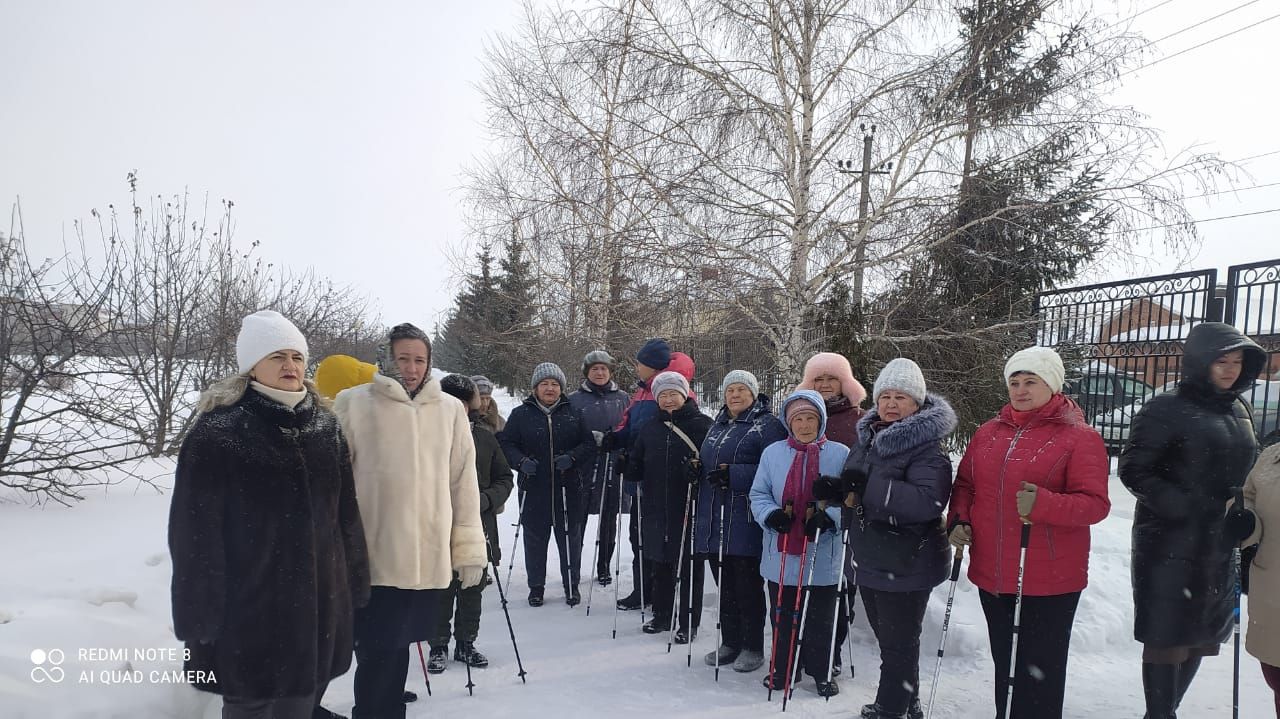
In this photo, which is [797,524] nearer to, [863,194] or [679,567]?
[679,567]

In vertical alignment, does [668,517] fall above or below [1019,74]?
below

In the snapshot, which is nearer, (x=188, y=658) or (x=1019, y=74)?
(x=188, y=658)

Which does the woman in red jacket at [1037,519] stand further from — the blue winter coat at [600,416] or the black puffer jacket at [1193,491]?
the blue winter coat at [600,416]

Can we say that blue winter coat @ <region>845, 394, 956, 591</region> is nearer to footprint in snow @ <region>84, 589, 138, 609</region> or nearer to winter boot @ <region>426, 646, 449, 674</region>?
winter boot @ <region>426, 646, 449, 674</region>

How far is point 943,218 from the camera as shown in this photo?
22.7 ft

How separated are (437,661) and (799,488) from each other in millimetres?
2390

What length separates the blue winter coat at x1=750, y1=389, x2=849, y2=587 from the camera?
12.9ft

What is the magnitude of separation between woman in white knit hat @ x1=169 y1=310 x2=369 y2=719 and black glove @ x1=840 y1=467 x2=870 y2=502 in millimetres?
2369

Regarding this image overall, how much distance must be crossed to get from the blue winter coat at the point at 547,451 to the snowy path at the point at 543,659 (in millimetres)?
794

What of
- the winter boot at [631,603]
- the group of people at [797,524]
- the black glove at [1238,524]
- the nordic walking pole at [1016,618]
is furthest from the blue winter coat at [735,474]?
the black glove at [1238,524]

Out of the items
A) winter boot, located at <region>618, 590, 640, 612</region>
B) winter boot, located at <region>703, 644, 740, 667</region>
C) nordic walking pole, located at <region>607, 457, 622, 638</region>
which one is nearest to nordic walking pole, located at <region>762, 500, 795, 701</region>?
winter boot, located at <region>703, 644, 740, 667</region>

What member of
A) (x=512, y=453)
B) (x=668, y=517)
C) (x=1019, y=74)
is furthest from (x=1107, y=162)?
(x=512, y=453)

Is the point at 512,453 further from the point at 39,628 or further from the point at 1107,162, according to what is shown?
the point at 1107,162

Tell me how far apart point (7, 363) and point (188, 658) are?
16.2 feet
